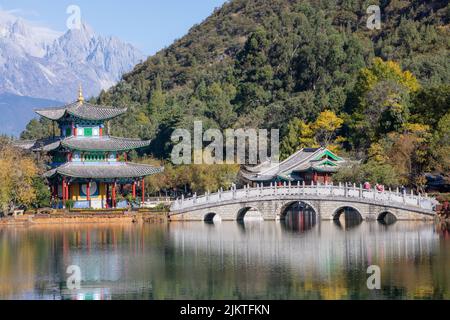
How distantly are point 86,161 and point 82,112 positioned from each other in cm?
320

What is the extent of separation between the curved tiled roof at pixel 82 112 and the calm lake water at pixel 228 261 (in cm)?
1122

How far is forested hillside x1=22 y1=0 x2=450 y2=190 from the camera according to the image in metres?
58.3

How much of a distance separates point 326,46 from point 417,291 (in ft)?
196

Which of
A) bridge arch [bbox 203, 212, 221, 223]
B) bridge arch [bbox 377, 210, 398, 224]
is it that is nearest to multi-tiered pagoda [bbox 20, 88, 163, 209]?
bridge arch [bbox 203, 212, 221, 223]

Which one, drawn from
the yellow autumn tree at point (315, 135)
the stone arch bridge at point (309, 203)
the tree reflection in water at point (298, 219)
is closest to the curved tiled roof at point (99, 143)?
the stone arch bridge at point (309, 203)

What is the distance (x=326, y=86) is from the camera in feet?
272

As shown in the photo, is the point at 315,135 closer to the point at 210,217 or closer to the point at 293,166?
the point at 293,166

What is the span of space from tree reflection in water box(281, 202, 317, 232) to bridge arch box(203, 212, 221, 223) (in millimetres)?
3539

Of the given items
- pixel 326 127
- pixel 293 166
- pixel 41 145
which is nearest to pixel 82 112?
pixel 41 145

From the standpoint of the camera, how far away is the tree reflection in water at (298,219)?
49.4m

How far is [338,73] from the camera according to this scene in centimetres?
8244

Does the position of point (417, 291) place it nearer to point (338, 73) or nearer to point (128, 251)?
point (128, 251)

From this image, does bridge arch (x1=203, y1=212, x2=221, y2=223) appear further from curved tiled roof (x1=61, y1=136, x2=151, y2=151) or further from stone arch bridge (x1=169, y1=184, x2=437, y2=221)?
curved tiled roof (x1=61, y1=136, x2=151, y2=151)
